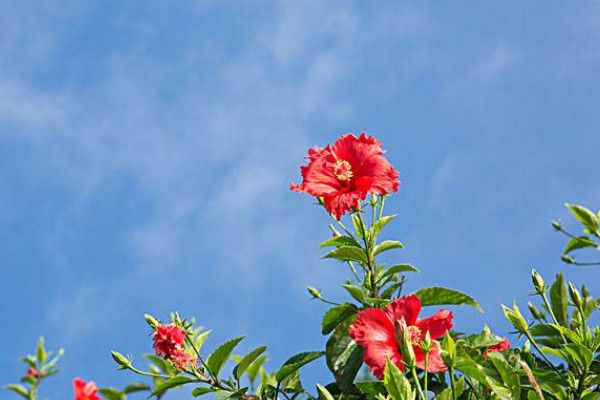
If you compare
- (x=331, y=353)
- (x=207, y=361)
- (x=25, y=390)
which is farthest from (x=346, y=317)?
(x=25, y=390)

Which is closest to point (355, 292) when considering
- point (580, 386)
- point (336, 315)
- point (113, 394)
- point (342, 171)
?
point (336, 315)

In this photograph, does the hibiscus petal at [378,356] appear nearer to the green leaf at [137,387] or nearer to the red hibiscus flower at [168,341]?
the red hibiscus flower at [168,341]

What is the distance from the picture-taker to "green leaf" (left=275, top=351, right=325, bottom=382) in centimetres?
286

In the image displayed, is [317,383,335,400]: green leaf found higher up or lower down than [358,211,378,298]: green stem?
lower down

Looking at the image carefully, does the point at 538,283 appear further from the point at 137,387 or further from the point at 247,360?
the point at 137,387

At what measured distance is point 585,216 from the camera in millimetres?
2234

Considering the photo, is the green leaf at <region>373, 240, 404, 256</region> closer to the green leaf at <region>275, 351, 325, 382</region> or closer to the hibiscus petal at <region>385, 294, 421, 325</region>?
the hibiscus petal at <region>385, 294, 421, 325</region>

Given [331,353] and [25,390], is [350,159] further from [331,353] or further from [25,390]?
[25,390]

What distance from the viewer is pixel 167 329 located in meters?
3.10

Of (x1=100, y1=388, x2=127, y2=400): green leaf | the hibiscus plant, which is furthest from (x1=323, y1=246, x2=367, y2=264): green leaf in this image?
(x1=100, y1=388, x2=127, y2=400): green leaf

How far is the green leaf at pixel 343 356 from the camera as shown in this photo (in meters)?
2.74

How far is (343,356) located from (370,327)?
0.84ft

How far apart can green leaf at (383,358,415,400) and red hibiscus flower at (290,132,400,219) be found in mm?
958

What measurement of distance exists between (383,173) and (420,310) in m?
0.58
